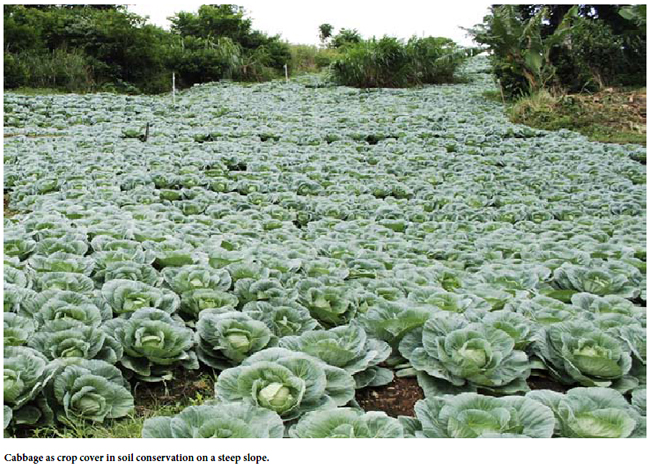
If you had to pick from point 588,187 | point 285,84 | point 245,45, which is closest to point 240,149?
point 588,187

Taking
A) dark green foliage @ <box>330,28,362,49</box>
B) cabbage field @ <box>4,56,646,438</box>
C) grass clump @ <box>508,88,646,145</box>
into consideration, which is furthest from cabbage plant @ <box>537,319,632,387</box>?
dark green foliage @ <box>330,28,362,49</box>

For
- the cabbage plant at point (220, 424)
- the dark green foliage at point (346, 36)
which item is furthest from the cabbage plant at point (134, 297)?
the dark green foliage at point (346, 36)

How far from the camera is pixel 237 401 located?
2143 mm

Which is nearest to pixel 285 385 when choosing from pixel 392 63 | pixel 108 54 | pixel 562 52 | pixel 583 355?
pixel 583 355

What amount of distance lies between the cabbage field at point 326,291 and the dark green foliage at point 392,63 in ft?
35.5

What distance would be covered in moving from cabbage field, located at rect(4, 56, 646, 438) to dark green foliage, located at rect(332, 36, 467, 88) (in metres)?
10.8

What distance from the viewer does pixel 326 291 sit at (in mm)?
3129

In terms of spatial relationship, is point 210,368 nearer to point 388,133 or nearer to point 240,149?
point 240,149

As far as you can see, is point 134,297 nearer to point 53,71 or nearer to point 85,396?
point 85,396

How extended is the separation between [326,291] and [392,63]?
16313 mm

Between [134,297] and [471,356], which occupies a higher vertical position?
[134,297]

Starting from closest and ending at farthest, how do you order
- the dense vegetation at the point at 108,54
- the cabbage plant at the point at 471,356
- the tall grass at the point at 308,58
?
the cabbage plant at the point at 471,356 < the dense vegetation at the point at 108,54 < the tall grass at the point at 308,58

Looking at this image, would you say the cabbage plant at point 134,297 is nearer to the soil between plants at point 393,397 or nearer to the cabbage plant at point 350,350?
the cabbage plant at point 350,350

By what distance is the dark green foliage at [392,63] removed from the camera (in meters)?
18.0
